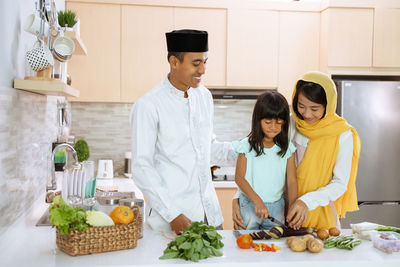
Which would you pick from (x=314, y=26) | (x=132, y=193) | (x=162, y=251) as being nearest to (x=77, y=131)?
(x=132, y=193)

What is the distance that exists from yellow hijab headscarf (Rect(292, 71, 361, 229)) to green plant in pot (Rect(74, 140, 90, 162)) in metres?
2.27

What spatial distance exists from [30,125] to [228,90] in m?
2.13

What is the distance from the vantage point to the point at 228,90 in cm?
398

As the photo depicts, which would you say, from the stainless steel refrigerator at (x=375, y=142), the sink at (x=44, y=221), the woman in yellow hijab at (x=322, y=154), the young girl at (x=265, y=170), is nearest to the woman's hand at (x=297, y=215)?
the woman in yellow hijab at (x=322, y=154)

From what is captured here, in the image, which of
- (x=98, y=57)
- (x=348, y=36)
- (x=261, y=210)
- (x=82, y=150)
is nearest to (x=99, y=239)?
(x=261, y=210)

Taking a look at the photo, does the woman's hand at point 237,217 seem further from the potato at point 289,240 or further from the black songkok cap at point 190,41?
the black songkok cap at point 190,41

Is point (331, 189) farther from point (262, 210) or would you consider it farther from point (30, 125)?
point (30, 125)

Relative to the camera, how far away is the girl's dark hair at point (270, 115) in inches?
78.2

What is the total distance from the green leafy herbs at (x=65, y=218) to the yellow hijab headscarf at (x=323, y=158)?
3.58 ft

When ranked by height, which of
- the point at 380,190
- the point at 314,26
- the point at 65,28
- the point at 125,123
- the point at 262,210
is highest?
the point at 314,26

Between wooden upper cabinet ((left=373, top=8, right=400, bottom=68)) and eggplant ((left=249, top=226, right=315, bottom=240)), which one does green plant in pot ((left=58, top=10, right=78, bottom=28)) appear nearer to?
eggplant ((left=249, top=226, right=315, bottom=240))

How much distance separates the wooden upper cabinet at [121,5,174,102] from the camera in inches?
149

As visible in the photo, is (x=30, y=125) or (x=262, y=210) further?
(x=30, y=125)

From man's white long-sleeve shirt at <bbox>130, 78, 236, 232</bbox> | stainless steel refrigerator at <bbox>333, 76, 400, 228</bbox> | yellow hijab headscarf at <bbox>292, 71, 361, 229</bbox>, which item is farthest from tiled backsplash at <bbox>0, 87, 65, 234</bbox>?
stainless steel refrigerator at <bbox>333, 76, 400, 228</bbox>
